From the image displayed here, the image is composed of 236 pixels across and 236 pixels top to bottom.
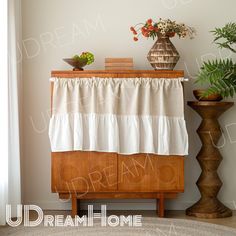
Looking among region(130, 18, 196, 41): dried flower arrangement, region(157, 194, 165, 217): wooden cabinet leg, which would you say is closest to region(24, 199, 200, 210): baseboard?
region(157, 194, 165, 217): wooden cabinet leg

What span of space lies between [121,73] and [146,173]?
2.92 feet

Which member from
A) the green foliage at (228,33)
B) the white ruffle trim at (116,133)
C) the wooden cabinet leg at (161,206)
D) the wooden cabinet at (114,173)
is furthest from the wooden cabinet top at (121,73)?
the wooden cabinet leg at (161,206)

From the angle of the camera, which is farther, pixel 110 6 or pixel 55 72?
pixel 110 6

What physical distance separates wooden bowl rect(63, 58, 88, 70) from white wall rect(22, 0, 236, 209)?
333 millimetres

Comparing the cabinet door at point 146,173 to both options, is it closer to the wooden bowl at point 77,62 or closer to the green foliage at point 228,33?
the wooden bowl at point 77,62

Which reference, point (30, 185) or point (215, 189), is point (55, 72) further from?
point (215, 189)

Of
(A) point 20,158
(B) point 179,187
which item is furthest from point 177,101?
(A) point 20,158

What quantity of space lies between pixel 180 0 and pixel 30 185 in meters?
2.26

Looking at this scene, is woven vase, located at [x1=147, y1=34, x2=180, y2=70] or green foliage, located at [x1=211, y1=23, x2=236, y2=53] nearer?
green foliage, located at [x1=211, y1=23, x2=236, y2=53]

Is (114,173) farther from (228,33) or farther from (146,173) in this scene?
(228,33)

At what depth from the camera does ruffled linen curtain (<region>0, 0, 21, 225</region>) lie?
455 cm

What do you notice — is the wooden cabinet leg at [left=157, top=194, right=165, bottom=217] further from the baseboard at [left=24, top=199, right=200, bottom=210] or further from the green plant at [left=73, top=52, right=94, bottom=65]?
the green plant at [left=73, top=52, right=94, bottom=65]

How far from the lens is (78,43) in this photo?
5262mm

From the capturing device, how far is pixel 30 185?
17.4ft
